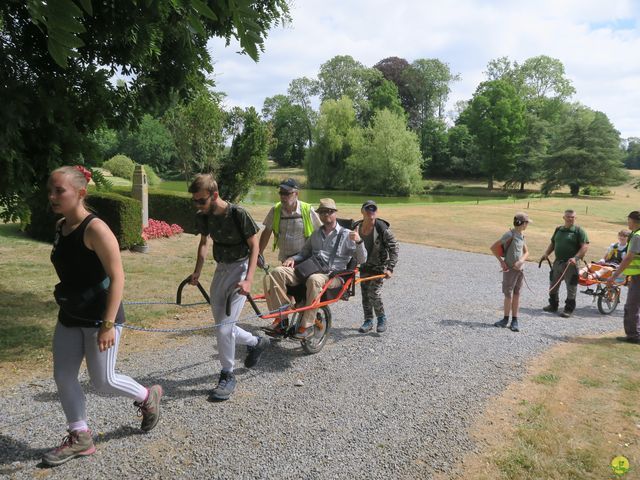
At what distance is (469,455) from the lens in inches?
150

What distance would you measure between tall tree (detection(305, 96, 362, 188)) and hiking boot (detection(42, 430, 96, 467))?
52.9m

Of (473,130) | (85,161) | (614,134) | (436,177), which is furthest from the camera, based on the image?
(436,177)

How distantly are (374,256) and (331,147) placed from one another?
49.8m

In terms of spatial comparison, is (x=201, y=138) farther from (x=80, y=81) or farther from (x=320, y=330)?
(x=320, y=330)

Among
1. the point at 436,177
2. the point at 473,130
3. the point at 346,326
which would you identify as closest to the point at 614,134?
the point at 473,130

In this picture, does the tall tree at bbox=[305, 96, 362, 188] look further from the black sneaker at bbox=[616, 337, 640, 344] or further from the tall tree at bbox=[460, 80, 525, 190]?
the black sneaker at bbox=[616, 337, 640, 344]

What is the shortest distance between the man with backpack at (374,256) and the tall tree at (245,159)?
14908 millimetres

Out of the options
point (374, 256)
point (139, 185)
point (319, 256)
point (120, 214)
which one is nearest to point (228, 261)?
point (319, 256)

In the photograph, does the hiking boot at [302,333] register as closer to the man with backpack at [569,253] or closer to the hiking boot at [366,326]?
the hiking boot at [366,326]

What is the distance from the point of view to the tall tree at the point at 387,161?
5300 cm

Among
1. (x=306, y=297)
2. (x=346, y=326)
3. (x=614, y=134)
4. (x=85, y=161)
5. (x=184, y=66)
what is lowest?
(x=346, y=326)

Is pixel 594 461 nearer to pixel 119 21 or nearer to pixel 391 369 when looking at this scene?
pixel 391 369

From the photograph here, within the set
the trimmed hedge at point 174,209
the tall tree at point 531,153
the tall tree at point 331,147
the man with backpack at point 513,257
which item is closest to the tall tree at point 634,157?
the tall tree at point 531,153

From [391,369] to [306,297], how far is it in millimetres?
1227
